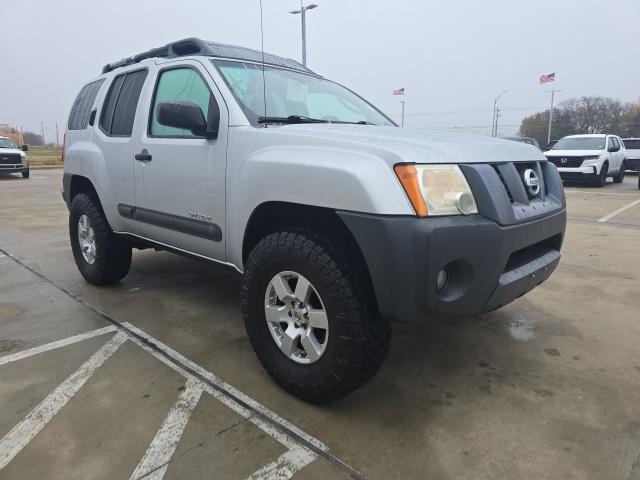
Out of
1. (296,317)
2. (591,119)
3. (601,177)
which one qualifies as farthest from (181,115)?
(591,119)

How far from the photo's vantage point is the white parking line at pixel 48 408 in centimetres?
208

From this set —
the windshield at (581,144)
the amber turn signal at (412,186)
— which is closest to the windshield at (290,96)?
the amber turn signal at (412,186)

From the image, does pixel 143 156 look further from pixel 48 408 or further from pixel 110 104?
pixel 48 408

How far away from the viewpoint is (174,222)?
3254 mm

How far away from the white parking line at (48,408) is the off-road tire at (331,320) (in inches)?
43.9

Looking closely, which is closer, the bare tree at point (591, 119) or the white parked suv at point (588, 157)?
the white parked suv at point (588, 157)

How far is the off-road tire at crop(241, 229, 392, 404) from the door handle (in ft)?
4.67

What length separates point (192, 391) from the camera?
252cm

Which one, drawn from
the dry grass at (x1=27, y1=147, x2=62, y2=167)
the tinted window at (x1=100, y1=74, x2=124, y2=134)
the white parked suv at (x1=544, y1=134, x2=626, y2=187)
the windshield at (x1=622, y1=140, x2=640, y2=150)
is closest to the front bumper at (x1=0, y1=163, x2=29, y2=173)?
the dry grass at (x1=27, y1=147, x2=62, y2=167)

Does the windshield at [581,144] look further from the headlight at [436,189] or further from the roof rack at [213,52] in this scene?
the headlight at [436,189]

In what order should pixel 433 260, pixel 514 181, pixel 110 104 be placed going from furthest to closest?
pixel 110 104
pixel 514 181
pixel 433 260

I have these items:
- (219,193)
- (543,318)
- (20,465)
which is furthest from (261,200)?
(543,318)

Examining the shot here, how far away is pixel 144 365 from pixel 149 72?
2187mm

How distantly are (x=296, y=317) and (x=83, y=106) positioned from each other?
3488mm
